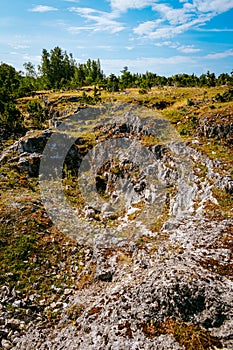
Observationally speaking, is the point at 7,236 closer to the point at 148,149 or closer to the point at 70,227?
the point at 70,227

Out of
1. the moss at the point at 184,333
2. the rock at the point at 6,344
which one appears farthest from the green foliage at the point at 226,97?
the rock at the point at 6,344

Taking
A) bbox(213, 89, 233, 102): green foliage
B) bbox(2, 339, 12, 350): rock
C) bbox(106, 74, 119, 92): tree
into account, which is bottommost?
bbox(2, 339, 12, 350): rock

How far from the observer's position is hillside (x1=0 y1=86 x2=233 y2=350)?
1380 cm

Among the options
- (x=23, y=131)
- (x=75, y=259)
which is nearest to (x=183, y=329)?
(x=75, y=259)

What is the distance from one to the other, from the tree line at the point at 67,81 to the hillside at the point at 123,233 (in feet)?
79.5

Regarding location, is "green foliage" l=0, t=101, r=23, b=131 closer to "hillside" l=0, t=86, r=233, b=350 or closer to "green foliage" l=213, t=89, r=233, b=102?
"hillside" l=0, t=86, r=233, b=350

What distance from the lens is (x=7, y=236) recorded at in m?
23.9

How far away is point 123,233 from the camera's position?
26406 millimetres

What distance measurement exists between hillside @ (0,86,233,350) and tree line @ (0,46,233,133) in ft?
79.5

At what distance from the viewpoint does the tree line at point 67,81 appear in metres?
69.9

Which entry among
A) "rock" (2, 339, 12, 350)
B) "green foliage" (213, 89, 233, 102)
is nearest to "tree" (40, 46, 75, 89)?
"green foliage" (213, 89, 233, 102)

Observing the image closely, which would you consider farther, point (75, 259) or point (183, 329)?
point (75, 259)

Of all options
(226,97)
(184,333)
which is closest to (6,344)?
(184,333)

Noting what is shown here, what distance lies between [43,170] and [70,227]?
16.3 meters
